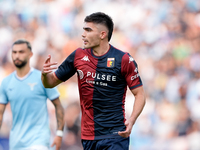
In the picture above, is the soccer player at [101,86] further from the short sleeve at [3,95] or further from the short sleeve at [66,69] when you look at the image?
the short sleeve at [3,95]

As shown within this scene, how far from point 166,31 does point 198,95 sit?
6.32ft

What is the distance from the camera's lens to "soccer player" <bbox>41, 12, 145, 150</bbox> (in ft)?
12.1

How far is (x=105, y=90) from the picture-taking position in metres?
3.71

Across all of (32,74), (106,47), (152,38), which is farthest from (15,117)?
(152,38)

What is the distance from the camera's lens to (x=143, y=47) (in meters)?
9.30

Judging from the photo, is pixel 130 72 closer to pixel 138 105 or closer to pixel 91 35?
pixel 138 105

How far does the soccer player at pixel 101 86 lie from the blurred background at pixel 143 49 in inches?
197

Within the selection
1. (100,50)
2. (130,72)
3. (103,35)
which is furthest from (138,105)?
(103,35)

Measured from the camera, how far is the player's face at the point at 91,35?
3803 mm

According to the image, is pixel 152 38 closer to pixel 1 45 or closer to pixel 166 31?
pixel 166 31

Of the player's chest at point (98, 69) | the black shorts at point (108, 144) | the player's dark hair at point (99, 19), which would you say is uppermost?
the player's dark hair at point (99, 19)

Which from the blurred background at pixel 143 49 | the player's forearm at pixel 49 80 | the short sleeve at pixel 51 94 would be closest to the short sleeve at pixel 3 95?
the short sleeve at pixel 51 94

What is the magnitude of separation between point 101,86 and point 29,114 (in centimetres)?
156

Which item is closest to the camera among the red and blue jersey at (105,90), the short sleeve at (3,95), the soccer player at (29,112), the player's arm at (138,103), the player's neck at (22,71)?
the player's arm at (138,103)
